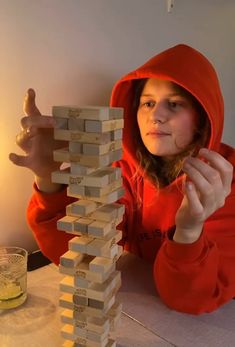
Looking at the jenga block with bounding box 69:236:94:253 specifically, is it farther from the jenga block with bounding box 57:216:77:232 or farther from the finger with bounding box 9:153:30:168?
the finger with bounding box 9:153:30:168

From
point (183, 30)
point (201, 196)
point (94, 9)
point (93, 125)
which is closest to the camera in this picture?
point (93, 125)

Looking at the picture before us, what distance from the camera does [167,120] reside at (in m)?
0.82

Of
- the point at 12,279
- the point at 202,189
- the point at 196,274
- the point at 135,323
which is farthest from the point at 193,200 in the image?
the point at 12,279

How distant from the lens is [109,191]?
0.54 metres

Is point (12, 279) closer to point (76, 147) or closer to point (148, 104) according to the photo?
point (76, 147)

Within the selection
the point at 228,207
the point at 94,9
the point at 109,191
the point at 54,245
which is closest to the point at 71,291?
the point at 109,191

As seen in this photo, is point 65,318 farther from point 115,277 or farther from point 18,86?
point 18,86

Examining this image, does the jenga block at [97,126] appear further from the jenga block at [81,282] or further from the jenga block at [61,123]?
the jenga block at [81,282]

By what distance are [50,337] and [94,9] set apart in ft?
Answer: 2.30

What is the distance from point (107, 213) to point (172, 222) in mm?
375

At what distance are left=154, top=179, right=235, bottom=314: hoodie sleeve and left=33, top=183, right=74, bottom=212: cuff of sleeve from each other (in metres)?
0.22

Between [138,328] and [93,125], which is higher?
[93,125]

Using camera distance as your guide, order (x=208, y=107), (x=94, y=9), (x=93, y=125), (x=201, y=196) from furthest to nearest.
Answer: (x=94, y=9)
(x=208, y=107)
(x=201, y=196)
(x=93, y=125)

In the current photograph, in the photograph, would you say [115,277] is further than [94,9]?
No
